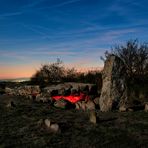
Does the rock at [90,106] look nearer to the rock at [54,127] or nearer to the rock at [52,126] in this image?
the rock at [52,126]

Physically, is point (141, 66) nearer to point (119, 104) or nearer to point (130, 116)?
point (119, 104)

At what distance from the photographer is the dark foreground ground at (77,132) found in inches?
340

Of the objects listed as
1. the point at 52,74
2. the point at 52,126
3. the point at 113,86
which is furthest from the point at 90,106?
the point at 52,74

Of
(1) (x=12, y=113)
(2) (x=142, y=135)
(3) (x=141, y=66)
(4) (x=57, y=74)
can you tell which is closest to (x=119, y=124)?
(2) (x=142, y=135)

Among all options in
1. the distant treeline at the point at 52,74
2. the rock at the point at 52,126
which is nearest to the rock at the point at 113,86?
the rock at the point at 52,126

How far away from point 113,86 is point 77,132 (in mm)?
5646

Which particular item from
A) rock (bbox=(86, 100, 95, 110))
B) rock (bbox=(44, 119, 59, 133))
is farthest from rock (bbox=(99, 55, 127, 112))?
rock (bbox=(44, 119, 59, 133))

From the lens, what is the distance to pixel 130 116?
12.8 meters

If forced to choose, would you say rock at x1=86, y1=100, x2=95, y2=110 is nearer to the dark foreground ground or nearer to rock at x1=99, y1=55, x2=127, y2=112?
rock at x1=99, y1=55, x2=127, y2=112

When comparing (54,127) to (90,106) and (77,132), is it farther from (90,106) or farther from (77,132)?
(90,106)

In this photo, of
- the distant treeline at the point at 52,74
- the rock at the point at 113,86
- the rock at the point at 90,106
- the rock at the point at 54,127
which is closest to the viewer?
the rock at the point at 54,127

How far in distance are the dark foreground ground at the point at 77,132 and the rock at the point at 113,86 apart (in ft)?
6.60

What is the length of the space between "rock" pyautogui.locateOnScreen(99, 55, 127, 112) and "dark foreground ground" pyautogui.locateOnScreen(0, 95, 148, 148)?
201 centimetres

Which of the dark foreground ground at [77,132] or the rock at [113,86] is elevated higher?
the rock at [113,86]
